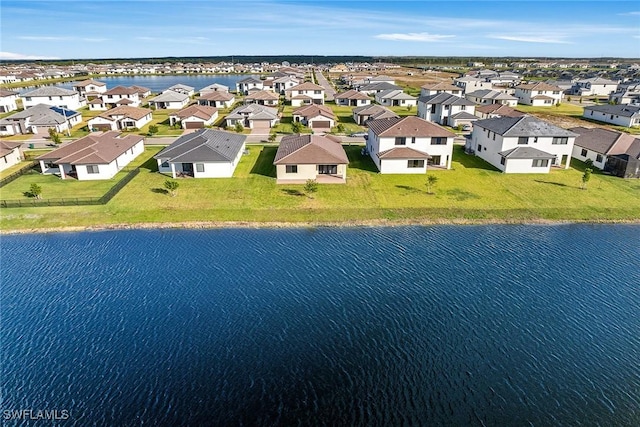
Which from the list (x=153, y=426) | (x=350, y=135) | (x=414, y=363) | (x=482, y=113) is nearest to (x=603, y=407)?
(x=414, y=363)

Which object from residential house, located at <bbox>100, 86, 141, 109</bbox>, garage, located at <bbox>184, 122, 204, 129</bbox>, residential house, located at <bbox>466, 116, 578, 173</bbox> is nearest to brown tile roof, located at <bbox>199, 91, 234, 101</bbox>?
residential house, located at <bbox>100, 86, 141, 109</bbox>

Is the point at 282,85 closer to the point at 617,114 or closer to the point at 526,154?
the point at 617,114

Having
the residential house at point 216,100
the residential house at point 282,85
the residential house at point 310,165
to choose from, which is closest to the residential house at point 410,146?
the residential house at point 310,165

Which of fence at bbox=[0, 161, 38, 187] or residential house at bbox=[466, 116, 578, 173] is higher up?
residential house at bbox=[466, 116, 578, 173]

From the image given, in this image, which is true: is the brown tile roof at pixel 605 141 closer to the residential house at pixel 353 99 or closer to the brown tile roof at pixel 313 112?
the brown tile roof at pixel 313 112

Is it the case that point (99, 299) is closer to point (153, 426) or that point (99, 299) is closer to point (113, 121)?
point (153, 426)

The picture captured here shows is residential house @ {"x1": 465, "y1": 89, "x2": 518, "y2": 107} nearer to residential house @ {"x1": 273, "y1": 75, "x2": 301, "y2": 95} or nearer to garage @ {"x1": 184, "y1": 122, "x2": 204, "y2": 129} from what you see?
residential house @ {"x1": 273, "y1": 75, "x2": 301, "y2": 95}
